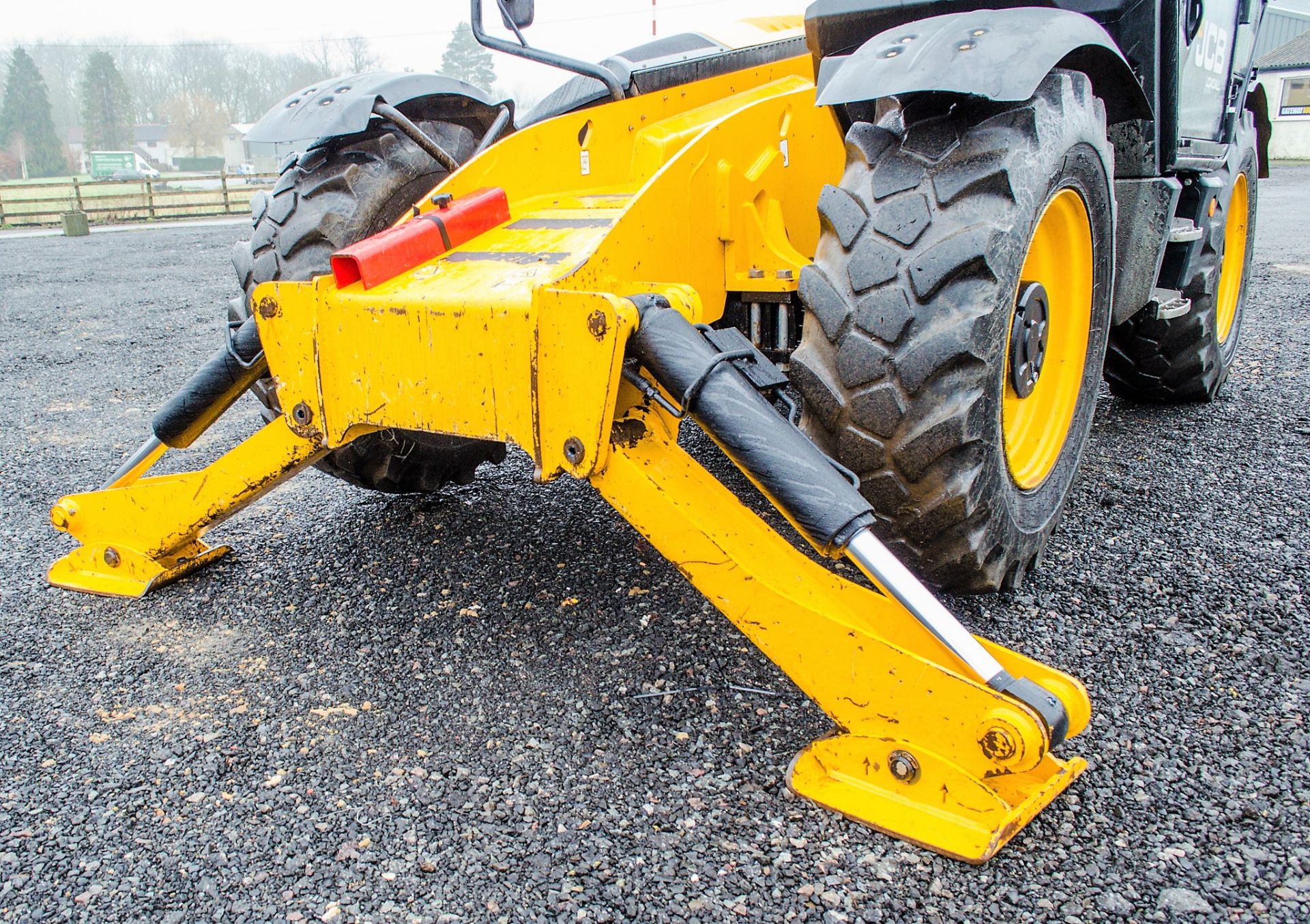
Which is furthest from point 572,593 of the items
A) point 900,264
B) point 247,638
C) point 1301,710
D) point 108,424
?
point 108,424

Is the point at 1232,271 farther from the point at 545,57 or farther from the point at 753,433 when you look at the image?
the point at 753,433

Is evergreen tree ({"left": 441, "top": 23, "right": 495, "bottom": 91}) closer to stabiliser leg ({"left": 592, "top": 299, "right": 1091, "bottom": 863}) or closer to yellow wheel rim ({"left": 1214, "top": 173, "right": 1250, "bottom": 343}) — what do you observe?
yellow wheel rim ({"left": 1214, "top": 173, "right": 1250, "bottom": 343})

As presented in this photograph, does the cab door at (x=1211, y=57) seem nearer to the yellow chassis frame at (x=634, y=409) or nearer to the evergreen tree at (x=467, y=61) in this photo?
the yellow chassis frame at (x=634, y=409)

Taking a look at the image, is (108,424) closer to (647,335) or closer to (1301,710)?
(647,335)

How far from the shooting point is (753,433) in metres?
1.97

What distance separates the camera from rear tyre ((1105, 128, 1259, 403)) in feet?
14.0

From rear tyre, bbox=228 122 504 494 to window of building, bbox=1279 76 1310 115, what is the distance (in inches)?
1714

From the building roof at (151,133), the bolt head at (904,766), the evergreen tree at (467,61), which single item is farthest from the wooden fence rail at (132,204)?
the building roof at (151,133)

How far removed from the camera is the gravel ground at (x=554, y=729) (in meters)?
1.78

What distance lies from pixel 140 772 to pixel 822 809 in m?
1.45

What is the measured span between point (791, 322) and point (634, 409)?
0.93 m

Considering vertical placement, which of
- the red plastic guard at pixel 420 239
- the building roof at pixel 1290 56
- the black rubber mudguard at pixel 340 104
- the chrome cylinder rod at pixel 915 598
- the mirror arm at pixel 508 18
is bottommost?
the chrome cylinder rod at pixel 915 598

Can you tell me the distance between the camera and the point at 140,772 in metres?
2.15

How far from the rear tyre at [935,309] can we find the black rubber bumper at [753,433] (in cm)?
26
